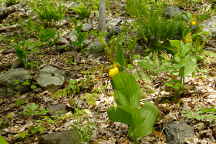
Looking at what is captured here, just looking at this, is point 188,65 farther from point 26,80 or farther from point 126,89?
point 26,80

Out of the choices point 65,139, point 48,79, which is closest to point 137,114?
point 65,139

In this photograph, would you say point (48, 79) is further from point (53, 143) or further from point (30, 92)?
point (53, 143)

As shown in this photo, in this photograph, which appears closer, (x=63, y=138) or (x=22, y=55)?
(x=63, y=138)

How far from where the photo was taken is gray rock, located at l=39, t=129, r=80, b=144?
272 cm

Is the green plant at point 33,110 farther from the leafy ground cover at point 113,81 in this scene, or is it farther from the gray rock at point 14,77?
the gray rock at point 14,77

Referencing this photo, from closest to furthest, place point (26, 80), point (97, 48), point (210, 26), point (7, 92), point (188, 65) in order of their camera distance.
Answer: point (188, 65) → point (7, 92) → point (26, 80) → point (97, 48) → point (210, 26)

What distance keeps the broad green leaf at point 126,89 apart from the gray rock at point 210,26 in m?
3.12

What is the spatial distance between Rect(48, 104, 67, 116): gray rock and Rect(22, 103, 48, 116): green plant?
71 mm

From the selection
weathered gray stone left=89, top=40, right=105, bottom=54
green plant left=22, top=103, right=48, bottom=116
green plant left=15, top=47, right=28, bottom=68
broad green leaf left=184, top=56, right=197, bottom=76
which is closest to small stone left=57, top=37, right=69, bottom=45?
weathered gray stone left=89, top=40, right=105, bottom=54

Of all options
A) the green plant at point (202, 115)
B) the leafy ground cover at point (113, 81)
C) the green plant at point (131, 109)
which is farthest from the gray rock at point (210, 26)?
the green plant at point (131, 109)

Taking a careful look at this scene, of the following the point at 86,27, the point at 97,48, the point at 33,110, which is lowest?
the point at 33,110

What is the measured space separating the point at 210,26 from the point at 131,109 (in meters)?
3.73

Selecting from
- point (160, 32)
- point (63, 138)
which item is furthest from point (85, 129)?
point (160, 32)

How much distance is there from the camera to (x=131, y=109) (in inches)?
93.5
